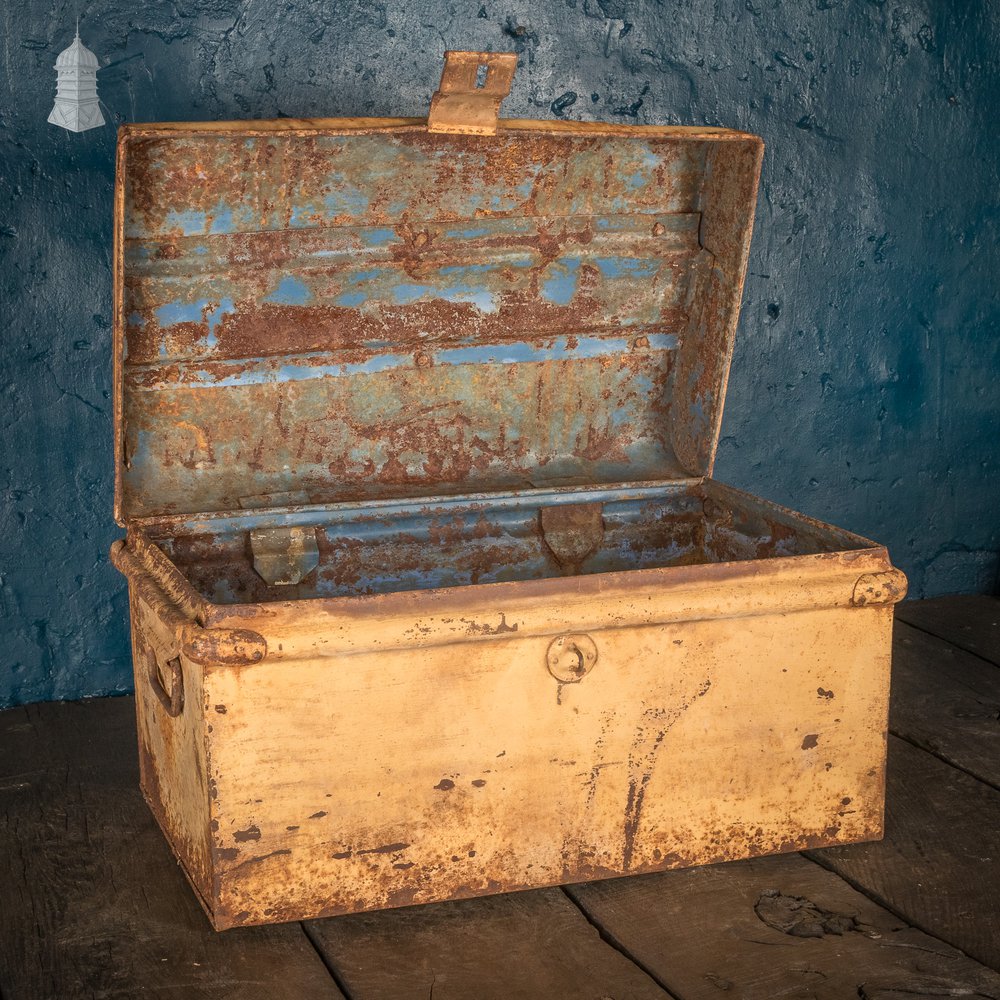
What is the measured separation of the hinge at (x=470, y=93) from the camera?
2131mm

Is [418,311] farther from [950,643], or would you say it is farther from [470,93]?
[950,643]

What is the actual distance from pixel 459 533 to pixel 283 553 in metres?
0.37

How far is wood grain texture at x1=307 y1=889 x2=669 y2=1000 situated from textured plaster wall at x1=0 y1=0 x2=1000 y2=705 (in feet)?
3.71

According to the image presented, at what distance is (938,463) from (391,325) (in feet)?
5.79

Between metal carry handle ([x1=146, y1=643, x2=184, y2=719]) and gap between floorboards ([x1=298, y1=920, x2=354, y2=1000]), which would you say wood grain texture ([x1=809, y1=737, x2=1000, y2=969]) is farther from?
metal carry handle ([x1=146, y1=643, x2=184, y2=719])

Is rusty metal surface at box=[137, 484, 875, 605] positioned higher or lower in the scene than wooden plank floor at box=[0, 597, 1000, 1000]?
higher

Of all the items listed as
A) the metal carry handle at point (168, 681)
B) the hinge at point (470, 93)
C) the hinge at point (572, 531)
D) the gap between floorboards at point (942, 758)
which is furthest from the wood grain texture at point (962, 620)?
the metal carry handle at point (168, 681)

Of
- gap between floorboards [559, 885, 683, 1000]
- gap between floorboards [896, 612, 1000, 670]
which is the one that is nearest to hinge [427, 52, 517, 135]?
gap between floorboards [559, 885, 683, 1000]

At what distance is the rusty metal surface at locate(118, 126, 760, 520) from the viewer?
240cm

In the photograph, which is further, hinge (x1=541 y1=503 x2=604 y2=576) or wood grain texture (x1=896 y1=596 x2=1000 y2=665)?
wood grain texture (x1=896 y1=596 x2=1000 y2=665)

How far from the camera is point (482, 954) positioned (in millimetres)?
2047

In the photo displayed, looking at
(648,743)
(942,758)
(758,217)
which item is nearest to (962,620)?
(942,758)

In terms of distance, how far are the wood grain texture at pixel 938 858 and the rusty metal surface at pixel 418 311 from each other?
2.57 feet

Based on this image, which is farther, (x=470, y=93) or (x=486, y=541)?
(x=486, y=541)
